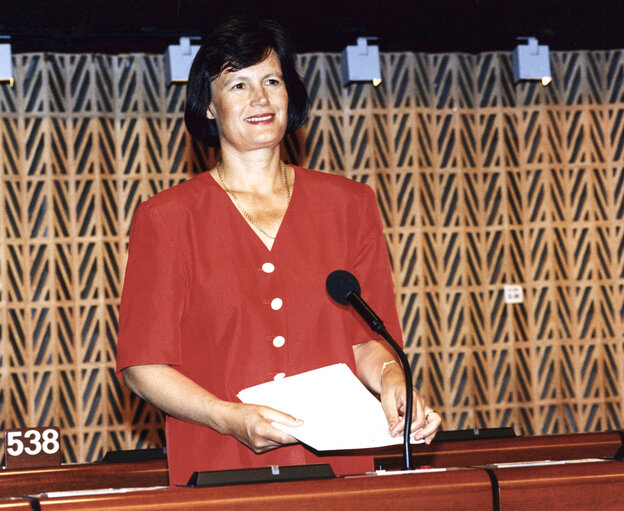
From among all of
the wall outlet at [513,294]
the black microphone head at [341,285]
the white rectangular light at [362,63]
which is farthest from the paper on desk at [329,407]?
the wall outlet at [513,294]

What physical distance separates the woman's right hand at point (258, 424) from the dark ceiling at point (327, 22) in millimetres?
4613

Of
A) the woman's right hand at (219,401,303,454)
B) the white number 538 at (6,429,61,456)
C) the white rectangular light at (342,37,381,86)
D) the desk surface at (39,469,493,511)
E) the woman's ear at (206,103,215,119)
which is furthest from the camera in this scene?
the white rectangular light at (342,37,381,86)

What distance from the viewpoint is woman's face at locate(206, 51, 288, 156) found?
1.77 metres

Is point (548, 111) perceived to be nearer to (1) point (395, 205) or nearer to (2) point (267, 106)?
(1) point (395, 205)

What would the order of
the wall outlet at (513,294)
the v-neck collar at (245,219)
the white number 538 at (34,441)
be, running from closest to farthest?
the v-neck collar at (245,219) < the white number 538 at (34,441) < the wall outlet at (513,294)

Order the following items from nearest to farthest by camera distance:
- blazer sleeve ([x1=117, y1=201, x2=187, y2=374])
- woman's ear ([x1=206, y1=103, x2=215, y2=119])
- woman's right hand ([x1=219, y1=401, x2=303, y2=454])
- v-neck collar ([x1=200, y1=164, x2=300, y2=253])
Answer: woman's right hand ([x1=219, y1=401, x2=303, y2=454]), blazer sleeve ([x1=117, y1=201, x2=187, y2=374]), v-neck collar ([x1=200, y1=164, x2=300, y2=253]), woman's ear ([x1=206, y1=103, x2=215, y2=119])

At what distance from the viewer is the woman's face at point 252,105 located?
1771 millimetres

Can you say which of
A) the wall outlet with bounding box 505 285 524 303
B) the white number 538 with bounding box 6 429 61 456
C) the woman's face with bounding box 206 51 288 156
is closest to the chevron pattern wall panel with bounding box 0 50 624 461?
the wall outlet with bounding box 505 285 524 303

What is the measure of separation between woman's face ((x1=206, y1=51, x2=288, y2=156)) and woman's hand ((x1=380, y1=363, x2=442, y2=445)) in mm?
529

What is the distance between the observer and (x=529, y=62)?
260 inches

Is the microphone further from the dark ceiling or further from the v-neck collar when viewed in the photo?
the dark ceiling

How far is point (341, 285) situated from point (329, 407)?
0.74ft

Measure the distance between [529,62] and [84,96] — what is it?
334 centimetres

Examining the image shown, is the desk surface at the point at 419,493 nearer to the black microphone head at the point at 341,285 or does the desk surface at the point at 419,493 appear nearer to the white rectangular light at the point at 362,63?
the black microphone head at the point at 341,285
